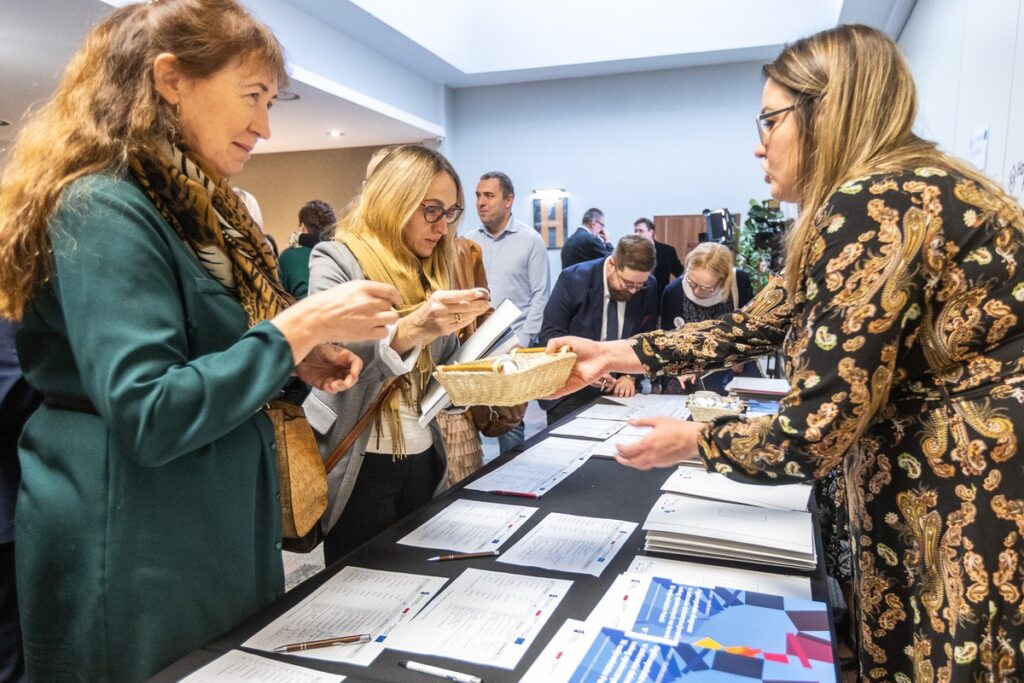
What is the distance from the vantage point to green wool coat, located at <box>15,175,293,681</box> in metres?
0.92

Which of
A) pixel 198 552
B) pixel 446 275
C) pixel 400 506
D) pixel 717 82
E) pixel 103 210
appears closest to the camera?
pixel 103 210

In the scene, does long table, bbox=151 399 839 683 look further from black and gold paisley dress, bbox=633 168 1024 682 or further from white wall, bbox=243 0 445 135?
white wall, bbox=243 0 445 135

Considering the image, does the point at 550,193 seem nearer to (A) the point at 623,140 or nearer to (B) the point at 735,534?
(A) the point at 623,140

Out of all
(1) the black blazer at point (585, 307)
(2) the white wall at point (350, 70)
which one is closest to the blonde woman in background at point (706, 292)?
(1) the black blazer at point (585, 307)

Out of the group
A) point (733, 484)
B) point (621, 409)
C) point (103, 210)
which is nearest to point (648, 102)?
point (621, 409)

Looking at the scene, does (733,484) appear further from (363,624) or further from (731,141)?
(731,141)

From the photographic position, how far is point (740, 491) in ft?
5.16

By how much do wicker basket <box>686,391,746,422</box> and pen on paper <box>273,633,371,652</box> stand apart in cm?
133

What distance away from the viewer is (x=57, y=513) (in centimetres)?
104

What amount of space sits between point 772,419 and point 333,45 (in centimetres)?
617

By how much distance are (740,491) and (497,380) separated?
611 millimetres

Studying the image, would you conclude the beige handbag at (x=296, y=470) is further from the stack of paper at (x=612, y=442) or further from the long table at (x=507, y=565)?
the stack of paper at (x=612, y=442)

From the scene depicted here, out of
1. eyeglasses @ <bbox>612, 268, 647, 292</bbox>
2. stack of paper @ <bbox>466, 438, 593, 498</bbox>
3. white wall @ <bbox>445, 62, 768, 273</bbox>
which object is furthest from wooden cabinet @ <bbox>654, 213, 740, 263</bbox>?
stack of paper @ <bbox>466, 438, 593, 498</bbox>

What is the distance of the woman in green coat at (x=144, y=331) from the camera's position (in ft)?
3.08
